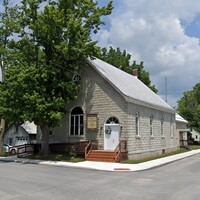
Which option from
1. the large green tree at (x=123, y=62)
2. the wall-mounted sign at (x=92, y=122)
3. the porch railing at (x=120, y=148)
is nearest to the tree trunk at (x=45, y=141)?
the wall-mounted sign at (x=92, y=122)

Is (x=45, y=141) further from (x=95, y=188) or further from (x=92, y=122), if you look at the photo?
(x=95, y=188)

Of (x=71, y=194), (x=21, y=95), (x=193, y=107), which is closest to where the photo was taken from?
(x=71, y=194)

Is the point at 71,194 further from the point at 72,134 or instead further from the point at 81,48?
the point at 72,134

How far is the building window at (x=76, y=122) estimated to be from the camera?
2727cm

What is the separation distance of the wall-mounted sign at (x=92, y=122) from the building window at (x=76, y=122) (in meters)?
1.06

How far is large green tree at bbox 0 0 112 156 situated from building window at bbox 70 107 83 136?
214cm

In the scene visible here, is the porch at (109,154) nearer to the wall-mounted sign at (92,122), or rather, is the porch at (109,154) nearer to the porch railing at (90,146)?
the porch railing at (90,146)

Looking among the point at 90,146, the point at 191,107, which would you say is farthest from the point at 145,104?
the point at 191,107

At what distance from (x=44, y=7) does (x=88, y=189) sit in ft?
50.6

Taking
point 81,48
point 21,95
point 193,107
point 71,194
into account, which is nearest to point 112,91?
point 81,48

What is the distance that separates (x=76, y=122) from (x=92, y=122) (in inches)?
75.8

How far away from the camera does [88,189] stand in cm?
1173

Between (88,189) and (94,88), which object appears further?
(94,88)

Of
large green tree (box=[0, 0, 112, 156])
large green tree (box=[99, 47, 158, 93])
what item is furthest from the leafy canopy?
large green tree (box=[99, 47, 158, 93])
